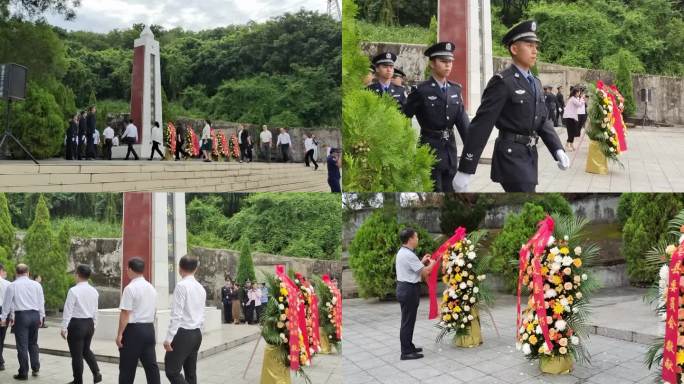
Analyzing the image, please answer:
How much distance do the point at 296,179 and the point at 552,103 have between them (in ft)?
24.1

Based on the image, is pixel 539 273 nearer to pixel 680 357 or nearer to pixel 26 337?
pixel 680 357

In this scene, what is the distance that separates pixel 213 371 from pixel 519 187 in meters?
4.37

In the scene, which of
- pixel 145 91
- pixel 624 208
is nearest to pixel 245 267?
pixel 145 91

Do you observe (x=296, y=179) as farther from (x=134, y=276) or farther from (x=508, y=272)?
(x=134, y=276)

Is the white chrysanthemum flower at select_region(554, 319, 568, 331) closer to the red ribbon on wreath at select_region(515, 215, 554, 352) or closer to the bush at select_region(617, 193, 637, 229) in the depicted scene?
the red ribbon on wreath at select_region(515, 215, 554, 352)

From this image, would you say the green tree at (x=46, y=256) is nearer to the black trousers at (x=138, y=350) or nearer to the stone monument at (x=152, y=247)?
the stone monument at (x=152, y=247)

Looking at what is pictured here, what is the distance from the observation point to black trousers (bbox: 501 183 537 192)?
439 centimetres

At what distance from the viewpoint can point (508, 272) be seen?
33.9 feet

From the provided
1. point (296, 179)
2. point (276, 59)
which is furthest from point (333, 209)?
point (276, 59)

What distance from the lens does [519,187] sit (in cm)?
442

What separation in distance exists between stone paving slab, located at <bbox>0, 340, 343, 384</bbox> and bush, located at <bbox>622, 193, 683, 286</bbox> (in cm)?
545

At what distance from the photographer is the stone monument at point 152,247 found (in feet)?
26.4

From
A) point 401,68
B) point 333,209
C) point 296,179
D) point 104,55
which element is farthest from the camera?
point 104,55

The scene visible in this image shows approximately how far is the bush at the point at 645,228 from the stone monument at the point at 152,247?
7.44 m
